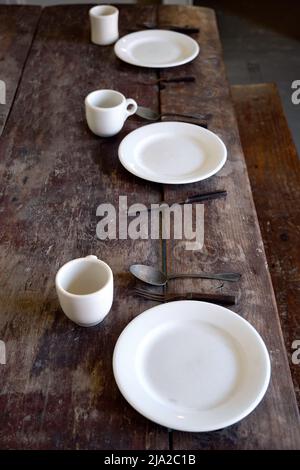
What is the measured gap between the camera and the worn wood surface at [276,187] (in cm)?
133

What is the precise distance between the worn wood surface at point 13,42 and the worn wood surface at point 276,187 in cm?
74

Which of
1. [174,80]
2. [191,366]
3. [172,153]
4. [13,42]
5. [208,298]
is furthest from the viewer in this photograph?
[13,42]

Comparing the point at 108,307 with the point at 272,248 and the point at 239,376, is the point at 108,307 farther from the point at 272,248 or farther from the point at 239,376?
the point at 272,248

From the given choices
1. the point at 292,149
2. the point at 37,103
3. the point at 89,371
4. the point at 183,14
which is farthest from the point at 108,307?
the point at 183,14

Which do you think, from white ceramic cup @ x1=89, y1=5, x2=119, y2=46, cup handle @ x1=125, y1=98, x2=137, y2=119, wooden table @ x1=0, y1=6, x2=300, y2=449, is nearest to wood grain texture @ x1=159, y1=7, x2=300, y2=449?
wooden table @ x1=0, y1=6, x2=300, y2=449

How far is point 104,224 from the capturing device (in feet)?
3.62

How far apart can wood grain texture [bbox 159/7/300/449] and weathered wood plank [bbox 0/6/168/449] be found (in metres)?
0.06

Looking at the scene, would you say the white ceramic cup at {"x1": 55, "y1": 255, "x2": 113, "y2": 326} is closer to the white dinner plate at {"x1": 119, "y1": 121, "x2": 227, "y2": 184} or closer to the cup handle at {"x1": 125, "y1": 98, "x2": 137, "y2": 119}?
the white dinner plate at {"x1": 119, "y1": 121, "x2": 227, "y2": 184}

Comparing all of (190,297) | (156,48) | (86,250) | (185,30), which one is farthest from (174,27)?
(190,297)

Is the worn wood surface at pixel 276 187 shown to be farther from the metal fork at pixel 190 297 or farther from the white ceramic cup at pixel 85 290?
the white ceramic cup at pixel 85 290

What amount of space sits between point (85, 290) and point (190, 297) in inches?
6.9

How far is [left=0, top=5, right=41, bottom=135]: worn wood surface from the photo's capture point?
1.56 m

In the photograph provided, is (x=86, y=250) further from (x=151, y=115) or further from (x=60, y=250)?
(x=151, y=115)

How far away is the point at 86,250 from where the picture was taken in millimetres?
1047
